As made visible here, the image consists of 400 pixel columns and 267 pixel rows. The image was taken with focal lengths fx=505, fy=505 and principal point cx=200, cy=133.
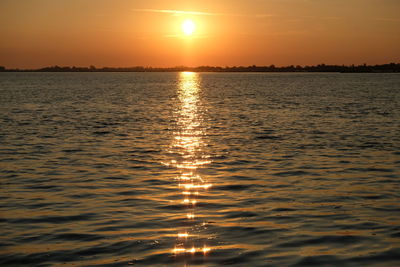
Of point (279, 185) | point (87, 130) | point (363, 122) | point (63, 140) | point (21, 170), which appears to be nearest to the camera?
point (279, 185)

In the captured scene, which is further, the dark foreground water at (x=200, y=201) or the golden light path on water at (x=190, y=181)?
the golden light path on water at (x=190, y=181)

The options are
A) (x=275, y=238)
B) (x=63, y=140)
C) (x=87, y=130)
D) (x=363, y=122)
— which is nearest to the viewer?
(x=275, y=238)

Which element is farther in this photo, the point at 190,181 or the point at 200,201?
the point at 190,181

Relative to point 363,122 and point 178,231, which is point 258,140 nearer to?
point 363,122

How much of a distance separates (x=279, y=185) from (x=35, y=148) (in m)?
14.3

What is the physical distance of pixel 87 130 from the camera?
3497cm

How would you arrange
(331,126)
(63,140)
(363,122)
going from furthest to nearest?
1. (363,122)
2. (331,126)
3. (63,140)

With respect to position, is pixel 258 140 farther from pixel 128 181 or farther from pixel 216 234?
pixel 216 234

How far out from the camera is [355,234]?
12016 mm

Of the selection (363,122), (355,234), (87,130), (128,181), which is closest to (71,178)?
(128,181)

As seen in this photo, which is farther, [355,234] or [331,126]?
[331,126]

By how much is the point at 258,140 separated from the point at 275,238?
18.5 meters

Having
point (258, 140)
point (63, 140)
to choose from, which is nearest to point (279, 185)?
point (258, 140)

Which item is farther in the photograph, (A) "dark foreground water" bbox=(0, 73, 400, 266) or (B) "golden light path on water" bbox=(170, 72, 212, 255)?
(B) "golden light path on water" bbox=(170, 72, 212, 255)
